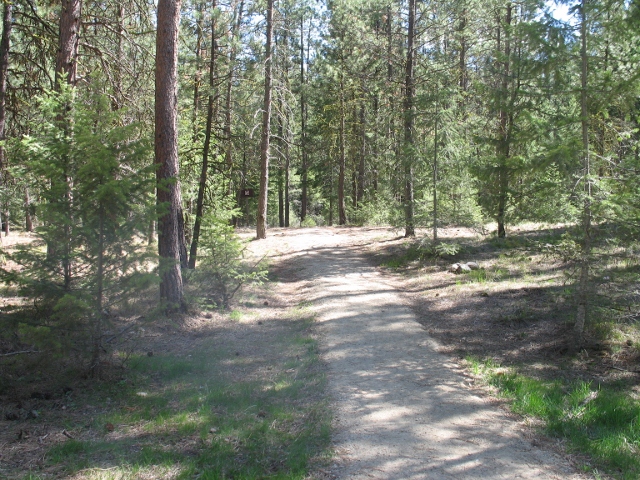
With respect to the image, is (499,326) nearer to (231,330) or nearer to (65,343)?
(231,330)

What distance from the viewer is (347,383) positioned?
618 centimetres

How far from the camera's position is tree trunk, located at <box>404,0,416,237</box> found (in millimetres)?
14154

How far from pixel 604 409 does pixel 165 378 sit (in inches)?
209

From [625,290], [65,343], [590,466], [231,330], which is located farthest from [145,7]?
[590,466]

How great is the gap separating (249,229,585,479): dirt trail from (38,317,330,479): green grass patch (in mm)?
341

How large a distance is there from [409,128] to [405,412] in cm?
1177

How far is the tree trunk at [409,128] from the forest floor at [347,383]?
3874mm

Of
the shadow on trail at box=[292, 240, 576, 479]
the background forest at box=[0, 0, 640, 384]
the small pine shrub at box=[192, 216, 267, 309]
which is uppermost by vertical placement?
the background forest at box=[0, 0, 640, 384]

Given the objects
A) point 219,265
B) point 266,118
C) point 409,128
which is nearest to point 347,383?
point 219,265

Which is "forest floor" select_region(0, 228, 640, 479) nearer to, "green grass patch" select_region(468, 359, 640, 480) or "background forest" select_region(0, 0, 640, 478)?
"background forest" select_region(0, 0, 640, 478)

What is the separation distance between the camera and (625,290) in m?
6.78

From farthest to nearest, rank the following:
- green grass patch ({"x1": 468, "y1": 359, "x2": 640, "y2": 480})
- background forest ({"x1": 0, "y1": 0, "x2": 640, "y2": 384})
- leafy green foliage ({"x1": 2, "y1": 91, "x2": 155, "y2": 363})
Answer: background forest ({"x1": 0, "y1": 0, "x2": 640, "y2": 384}) → leafy green foliage ({"x1": 2, "y1": 91, "x2": 155, "y2": 363}) → green grass patch ({"x1": 468, "y1": 359, "x2": 640, "y2": 480})

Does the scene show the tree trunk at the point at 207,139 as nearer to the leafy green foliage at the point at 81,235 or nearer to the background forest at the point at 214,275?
the background forest at the point at 214,275

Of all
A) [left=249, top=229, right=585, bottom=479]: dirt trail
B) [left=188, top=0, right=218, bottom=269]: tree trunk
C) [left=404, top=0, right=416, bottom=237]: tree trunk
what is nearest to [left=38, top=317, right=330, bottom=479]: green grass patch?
[left=249, top=229, right=585, bottom=479]: dirt trail
